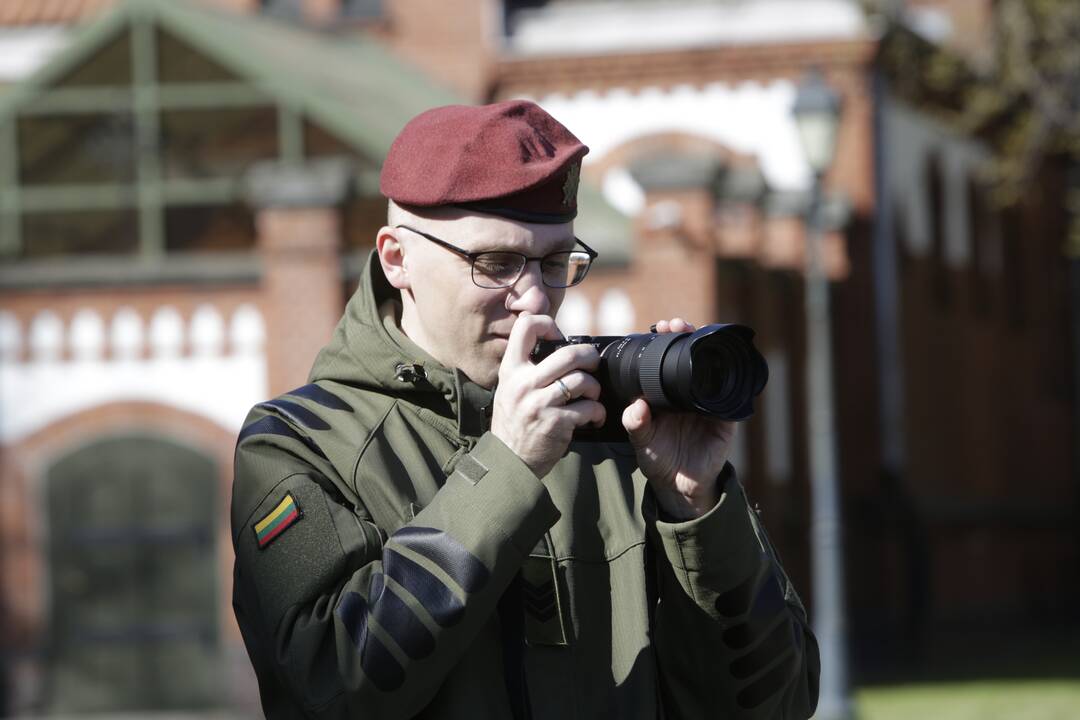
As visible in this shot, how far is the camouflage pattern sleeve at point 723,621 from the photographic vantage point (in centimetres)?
288

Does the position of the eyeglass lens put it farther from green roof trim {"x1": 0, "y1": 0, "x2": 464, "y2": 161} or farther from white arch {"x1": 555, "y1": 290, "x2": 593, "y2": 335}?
green roof trim {"x1": 0, "y1": 0, "x2": 464, "y2": 161}

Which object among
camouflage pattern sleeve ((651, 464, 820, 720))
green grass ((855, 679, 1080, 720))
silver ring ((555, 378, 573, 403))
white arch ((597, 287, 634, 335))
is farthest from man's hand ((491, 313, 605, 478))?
green grass ((855, 679, 1080, 720))

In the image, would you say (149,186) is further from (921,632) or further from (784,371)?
(921,632)

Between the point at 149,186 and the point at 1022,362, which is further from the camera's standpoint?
the point at 1022,362

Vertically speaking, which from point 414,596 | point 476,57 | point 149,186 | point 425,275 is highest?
point 476,57

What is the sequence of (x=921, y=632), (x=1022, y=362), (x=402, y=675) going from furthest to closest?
(x=1022, y=362)
(x=921, y=632)
(x=402, y=675)

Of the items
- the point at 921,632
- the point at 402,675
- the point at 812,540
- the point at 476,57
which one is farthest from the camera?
the point at 476,57

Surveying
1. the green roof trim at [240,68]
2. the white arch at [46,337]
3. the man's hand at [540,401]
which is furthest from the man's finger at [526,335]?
Result: the green roof trim at [240,68]

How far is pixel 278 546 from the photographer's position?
277 cm

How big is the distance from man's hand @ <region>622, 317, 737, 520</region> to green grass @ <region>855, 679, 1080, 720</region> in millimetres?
11777

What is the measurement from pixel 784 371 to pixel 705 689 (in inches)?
605

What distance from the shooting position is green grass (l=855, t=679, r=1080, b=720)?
1447cm

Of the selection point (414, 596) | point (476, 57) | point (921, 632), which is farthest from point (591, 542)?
point (476, 57)

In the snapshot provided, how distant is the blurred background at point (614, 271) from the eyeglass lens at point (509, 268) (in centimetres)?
911
